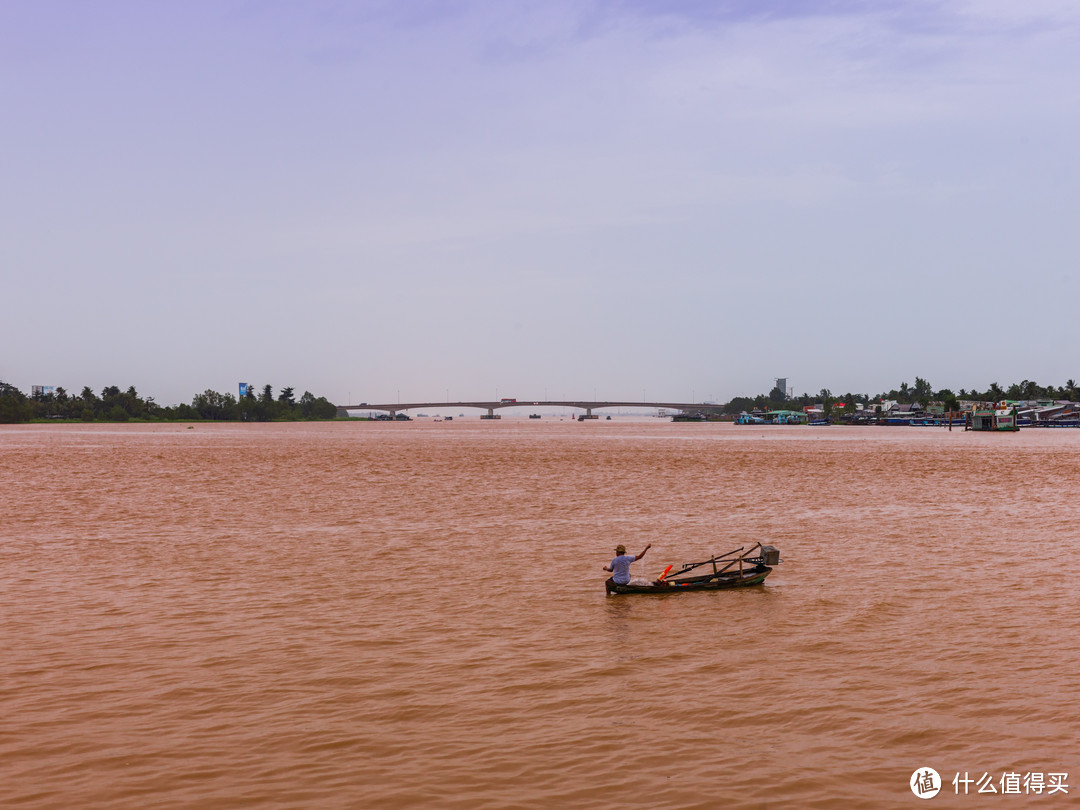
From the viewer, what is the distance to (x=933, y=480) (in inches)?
2522

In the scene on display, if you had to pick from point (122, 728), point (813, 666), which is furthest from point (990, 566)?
point (122, 728)

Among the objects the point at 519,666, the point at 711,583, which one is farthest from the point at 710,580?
the point at 519,666

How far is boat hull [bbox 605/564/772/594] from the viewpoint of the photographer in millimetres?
23277

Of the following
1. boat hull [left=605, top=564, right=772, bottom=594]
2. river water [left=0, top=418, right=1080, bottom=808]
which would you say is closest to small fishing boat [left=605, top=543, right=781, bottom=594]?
boat hull [left=605, top=564, right=772, bottom=594]

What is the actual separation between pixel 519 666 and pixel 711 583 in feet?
30.5

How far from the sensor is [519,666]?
655 inches

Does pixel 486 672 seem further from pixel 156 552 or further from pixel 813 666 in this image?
pixel 156 552

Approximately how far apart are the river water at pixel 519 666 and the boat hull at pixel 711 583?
0.32 metres

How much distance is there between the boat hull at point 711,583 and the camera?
2328 cm

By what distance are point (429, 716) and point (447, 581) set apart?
36.5 feet

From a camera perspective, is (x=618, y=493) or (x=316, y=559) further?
(x=618, y=493)

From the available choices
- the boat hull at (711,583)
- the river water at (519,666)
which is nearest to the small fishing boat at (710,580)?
the boat hull at (711,583)

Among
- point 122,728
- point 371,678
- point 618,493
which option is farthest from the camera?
point 618,493

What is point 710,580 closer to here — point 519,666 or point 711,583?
point 711,583
